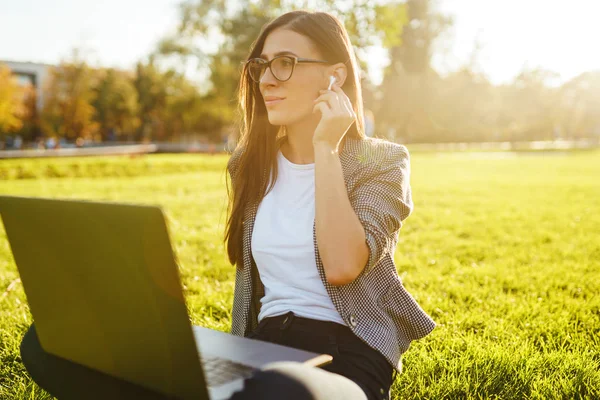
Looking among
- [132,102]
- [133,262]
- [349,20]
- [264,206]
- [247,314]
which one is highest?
[349,20]

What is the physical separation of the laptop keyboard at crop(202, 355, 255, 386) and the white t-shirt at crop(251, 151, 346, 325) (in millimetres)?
608

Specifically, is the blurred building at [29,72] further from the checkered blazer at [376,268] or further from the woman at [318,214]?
the checkered blazer at [376,268]

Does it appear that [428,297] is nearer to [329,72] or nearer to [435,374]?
[435,374]

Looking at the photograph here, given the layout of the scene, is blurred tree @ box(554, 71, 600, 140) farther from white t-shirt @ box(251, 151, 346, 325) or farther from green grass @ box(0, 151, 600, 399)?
white t-shirt @ box(251, 151, 346, 325)

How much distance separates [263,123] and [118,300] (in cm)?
159

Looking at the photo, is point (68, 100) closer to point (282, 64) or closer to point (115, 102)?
point (115, 102)

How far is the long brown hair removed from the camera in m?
2.54

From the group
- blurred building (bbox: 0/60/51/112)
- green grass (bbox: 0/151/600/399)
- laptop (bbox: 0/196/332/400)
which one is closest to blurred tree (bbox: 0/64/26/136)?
blurred building (bbox: 0/60/51/112)

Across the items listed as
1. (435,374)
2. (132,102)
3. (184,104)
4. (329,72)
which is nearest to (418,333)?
(435,374)

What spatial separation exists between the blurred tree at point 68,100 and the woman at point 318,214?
52265 mm

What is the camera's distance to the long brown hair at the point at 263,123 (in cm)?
254

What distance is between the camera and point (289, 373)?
1.45m

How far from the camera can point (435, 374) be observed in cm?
319

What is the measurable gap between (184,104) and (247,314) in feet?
172
